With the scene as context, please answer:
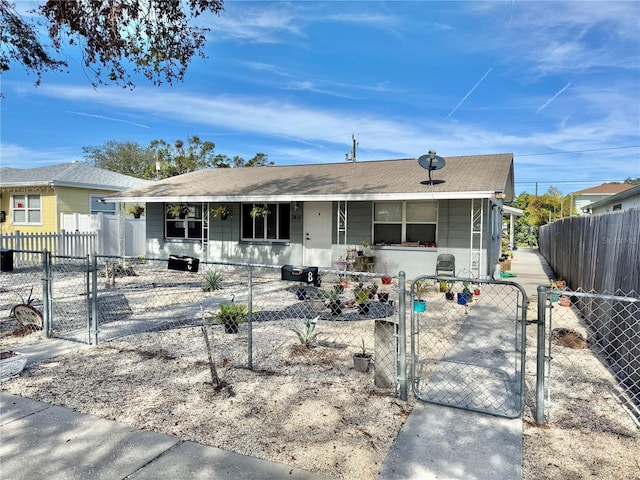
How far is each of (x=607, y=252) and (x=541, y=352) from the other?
3.58 meters

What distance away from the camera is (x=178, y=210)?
1316 centimetres

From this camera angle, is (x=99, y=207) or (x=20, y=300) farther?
(x=99, y=207)

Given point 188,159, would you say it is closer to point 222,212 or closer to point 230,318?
point 222,212

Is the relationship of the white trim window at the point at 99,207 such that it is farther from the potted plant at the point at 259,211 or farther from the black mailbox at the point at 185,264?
the black mailbox at the point at 185,264

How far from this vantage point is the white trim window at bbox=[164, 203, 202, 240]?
1405cm

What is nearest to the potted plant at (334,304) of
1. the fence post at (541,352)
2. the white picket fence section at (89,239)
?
the fence post at (541,352)

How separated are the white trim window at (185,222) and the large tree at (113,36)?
7.49 metres

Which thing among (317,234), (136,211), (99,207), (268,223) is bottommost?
(317,234)

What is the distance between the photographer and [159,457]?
2.76 metres

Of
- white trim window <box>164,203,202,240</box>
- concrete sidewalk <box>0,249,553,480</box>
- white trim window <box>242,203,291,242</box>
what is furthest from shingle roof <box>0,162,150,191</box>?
concrete sidewalk <box>0,249,553,480</box>

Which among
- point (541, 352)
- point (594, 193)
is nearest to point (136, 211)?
point (541, 352)

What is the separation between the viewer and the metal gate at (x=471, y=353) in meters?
3.60

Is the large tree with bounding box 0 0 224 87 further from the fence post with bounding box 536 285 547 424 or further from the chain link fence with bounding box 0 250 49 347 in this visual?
the fence post with bounding box 536 285 547 424

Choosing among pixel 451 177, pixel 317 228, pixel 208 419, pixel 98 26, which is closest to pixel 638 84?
pixel 451 177
